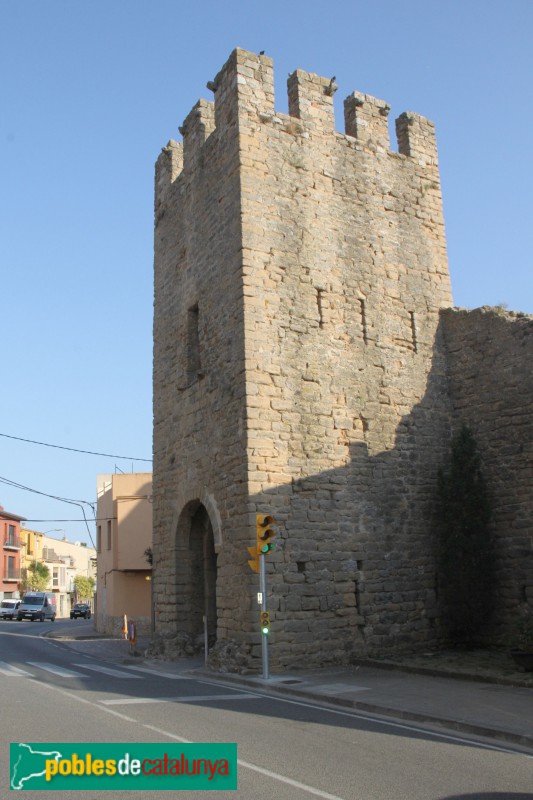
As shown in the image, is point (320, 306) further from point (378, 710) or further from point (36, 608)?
point (36, 608)

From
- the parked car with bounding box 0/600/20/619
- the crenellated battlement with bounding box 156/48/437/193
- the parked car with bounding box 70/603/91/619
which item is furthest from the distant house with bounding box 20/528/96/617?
the crenellated battlement with bounding box 156/48/437/193

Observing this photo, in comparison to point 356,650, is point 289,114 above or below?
above

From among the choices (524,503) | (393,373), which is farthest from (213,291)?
(524,503)

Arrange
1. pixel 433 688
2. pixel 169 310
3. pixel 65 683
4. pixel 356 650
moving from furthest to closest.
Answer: pixel 169 310
pixel 356 650
pixel 65 683
pixel 433 688

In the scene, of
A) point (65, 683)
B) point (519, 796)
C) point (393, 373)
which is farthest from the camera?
point (393, 373)

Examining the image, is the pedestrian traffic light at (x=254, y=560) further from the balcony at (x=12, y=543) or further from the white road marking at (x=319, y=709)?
the balcony at (x=12, y=543)

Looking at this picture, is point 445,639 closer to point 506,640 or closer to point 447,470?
point 506,640

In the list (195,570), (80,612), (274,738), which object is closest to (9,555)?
(80,612)

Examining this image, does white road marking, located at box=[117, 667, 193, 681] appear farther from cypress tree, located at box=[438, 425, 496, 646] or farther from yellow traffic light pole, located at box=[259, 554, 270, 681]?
cypress tree, located at box=[438, 425, 496, 646]

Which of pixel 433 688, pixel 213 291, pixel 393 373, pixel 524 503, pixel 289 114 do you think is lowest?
pixel 433 688

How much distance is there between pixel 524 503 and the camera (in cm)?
1373

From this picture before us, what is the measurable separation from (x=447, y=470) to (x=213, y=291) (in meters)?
5.84

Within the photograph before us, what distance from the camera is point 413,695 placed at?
959cm

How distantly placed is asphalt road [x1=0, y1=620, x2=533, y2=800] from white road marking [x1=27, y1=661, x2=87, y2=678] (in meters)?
1.31
